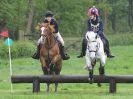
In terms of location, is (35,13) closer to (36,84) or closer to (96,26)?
(36,84)

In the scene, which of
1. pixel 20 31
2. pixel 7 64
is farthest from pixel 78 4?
pixel 7 64

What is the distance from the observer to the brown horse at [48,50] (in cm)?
1866

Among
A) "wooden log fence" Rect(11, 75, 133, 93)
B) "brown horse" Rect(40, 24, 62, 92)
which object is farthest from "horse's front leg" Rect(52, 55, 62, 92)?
"wooden log fence" Rect(11, 75, 133, 93)

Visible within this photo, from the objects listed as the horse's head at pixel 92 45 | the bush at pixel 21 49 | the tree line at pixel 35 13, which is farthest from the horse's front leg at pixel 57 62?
the tree line at pixel 35 13

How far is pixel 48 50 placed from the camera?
62.4 ft

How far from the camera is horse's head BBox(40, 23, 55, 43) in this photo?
18.5m

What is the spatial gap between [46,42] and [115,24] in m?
90.2

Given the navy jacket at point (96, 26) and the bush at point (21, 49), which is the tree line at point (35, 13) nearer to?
the bush at point (21, 49)

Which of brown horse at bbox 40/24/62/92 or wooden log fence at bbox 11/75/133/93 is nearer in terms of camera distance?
wooden log fence at bbox 11/75/133/93

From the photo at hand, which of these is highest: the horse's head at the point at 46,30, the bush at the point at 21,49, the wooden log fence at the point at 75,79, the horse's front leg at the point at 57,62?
the horse's head at the point at 46,30

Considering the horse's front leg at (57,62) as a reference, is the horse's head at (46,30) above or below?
above

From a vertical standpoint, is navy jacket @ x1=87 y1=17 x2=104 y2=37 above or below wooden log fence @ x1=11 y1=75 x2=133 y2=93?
above

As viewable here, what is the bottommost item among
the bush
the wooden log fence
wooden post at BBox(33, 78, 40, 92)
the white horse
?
the bush

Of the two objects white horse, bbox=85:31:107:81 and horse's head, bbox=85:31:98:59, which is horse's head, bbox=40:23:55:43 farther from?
horse's head, bbox=85:31:98:59
